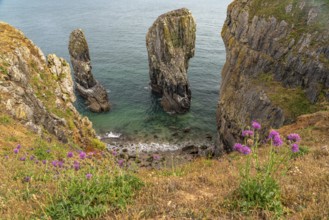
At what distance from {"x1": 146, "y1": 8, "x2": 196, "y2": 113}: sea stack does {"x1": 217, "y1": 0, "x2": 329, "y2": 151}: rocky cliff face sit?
1652cm

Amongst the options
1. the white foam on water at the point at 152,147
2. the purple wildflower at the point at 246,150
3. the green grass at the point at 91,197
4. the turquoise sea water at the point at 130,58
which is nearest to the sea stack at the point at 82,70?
the turquoise sea water at the point at 130,58

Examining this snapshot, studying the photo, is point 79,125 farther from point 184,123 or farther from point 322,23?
point 322,23

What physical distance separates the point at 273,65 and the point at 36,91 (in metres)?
30.5

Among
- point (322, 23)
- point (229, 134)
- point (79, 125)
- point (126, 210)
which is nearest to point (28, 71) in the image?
point (79, 125)

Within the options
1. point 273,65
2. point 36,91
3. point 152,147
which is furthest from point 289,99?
point 36,91

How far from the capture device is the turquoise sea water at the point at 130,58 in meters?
56.7

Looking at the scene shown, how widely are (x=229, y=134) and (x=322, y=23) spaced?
19.2m

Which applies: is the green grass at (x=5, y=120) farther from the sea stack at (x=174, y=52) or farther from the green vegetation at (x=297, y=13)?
the sea stack at (x=174, y=52)

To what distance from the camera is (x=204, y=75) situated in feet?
255

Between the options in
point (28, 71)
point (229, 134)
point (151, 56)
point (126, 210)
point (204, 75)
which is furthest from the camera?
point (204, 75)

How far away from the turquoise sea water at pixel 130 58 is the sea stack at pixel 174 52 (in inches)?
128

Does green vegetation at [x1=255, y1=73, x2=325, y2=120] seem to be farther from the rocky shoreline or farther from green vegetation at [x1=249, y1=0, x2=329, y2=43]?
the rocky shoreline

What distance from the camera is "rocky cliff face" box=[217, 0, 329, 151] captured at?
31062mm

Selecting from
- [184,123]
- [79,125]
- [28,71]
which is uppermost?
[28,71]
